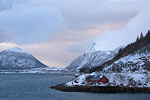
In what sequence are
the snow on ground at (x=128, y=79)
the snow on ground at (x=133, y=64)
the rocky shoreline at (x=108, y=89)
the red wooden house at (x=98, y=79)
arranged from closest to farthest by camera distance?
the rocky shoreline at (x=108, y=89) → the snow on ground at (x=128, y=79) → the red wooden house at (x=98, y=79) → the snow on ground at (x=133, y=64)

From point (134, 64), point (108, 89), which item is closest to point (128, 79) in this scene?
point (108, 89)

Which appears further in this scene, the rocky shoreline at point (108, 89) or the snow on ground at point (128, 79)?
the snow on ground at point (128, 79)

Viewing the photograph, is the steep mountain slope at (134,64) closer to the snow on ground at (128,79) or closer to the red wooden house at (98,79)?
the snow on ground at (128,79)

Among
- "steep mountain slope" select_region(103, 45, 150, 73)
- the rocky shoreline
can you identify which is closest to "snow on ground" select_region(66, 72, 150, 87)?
the rocky shoreline

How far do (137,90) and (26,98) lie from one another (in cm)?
3393

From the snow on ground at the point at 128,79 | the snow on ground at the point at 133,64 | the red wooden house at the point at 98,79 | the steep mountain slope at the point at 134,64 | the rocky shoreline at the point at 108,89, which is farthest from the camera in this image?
the snow on ground at the point at 133,64

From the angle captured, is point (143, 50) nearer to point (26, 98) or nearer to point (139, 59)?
point (139, 59)

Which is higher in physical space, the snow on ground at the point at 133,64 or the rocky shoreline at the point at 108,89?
the snow on ground at the point at 133,64

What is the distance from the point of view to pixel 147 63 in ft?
366

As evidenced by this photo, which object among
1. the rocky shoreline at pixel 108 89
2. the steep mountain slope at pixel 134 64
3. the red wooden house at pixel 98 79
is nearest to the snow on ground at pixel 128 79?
the red wooden house at pixel 98 79

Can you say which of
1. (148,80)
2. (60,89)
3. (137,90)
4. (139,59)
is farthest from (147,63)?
(60,89)

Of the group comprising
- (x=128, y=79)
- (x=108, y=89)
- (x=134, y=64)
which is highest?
(x=134, y=64)

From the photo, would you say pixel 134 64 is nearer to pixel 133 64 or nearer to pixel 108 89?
pixel 133 64

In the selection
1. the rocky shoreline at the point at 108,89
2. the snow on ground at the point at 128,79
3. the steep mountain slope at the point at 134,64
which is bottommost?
the rocky shoreline at the point at 108,89
